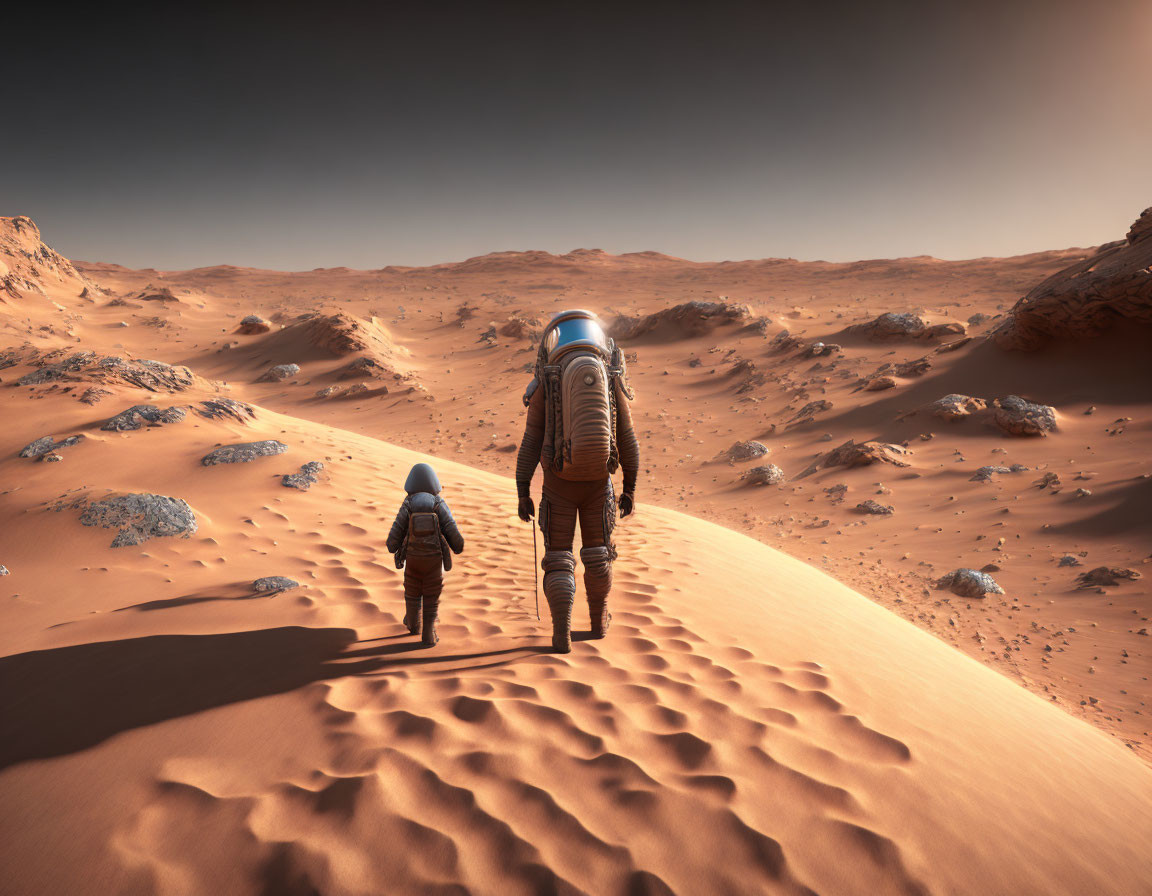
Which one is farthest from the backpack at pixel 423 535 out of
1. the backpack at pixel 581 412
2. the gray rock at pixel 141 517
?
the gray rock at pixel 141 517

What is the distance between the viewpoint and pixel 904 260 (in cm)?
5234

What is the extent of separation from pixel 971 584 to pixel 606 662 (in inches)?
223

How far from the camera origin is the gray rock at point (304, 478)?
22.5 feet

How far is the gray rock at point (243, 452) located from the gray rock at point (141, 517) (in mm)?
1366

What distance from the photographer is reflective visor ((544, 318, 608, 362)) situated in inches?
155

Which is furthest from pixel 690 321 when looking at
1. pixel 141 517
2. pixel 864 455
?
pixel 141 517

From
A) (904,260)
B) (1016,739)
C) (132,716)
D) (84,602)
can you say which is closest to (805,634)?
(1016,739)

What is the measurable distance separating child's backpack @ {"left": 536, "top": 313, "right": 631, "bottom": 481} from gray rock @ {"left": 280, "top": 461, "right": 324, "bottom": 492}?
411 centimetres

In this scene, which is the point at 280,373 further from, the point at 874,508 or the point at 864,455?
the point at 874,508

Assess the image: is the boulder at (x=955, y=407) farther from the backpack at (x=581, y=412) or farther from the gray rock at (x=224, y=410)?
the gray rock at (x=224, y=410)

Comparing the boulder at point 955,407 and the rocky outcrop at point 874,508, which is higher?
the boulder at point 955,407

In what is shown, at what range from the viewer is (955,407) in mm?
12539

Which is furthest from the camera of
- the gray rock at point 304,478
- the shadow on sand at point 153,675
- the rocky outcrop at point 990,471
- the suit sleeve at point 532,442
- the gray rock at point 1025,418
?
the gray rock at point 1025,418

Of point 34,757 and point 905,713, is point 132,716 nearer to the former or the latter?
point 34,757
